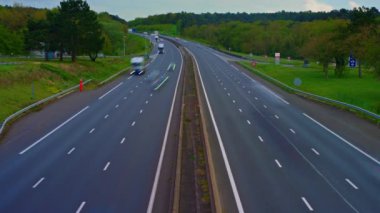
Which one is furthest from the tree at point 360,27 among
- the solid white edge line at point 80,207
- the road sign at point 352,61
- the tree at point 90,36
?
the solid white edge line at point 80,207

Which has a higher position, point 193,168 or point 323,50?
point 323,50

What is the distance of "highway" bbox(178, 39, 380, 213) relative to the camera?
22500 millimetres

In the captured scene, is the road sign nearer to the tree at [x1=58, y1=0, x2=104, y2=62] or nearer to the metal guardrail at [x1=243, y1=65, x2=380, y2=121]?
the metal guardrail at [x1=243, y1=65, x2=380, y2=121]

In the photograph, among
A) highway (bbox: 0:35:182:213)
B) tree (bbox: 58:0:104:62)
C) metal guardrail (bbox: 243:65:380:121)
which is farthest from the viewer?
tree (bbox: 58:0:104:62)

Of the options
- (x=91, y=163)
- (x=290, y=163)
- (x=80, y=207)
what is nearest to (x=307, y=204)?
(x=290, y=163)

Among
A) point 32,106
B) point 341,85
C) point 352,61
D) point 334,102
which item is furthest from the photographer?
point 352,61

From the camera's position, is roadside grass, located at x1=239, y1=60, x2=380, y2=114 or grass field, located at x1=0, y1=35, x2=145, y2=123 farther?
roadside grass, located at x1=239, y1=60, x2=380, y2=114

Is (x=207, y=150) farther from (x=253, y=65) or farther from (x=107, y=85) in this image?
(x=253, y=65)

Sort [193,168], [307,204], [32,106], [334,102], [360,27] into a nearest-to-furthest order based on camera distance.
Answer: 1. [307,204]
2. [193,168]
3. [32,106]
4. [334,102]
5. [360,27]

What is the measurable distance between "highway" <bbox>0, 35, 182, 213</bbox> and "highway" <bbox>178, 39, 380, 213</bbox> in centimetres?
436

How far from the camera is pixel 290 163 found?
95.4 feet

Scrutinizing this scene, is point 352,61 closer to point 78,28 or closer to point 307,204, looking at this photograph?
point 78,28

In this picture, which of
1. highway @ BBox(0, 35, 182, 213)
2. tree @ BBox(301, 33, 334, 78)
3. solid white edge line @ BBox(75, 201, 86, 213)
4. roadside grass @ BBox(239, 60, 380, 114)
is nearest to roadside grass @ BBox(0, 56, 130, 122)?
highway @ BBox(0, 35, 182, 213)

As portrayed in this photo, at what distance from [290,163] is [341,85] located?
47.9m
